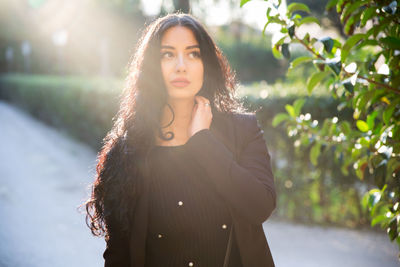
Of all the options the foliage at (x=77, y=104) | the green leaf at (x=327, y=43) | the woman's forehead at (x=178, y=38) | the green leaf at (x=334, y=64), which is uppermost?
the foliage at (x=77, y=104)

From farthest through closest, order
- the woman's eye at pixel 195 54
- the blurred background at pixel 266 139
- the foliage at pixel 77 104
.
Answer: the foliage at pixel 77 104
the blurred background at pixel 266 139
the woman's eye at pixel 195 54

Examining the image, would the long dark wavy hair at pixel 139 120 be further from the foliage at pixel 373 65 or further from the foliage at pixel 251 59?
the foliage at pixel 251 59

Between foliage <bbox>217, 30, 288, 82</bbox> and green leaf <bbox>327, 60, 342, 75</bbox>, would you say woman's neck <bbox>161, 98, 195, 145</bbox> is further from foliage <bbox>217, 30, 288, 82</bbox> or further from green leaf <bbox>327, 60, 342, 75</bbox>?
foliage <bbox>217, 30, 288, 82</bbox>

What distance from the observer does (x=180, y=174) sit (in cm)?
207

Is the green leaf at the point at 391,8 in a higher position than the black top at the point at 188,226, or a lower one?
higher

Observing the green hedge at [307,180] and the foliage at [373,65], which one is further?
the green hedge at [307,180]

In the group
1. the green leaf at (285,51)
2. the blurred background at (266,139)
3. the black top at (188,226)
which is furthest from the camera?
the blurred background at (266,139)

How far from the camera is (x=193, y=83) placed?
2.10 metres

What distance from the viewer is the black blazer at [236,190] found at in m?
1.80

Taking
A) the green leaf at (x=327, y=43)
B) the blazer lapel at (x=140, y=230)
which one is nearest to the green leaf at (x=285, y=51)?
the green leaf at (x=327, y=43)

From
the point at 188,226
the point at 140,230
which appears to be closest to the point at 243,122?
the point at 188,226

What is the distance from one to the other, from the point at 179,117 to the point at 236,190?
2.08ft

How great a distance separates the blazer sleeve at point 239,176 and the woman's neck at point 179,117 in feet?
0.83

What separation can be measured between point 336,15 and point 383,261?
8.49ft
